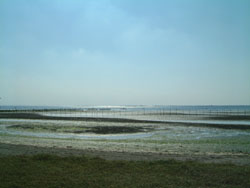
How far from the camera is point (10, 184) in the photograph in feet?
22.9

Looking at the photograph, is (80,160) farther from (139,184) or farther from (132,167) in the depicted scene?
(139,184)

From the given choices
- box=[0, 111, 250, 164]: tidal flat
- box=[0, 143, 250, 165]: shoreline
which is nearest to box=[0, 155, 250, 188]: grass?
box=[0, 143, 250, 165]: shoreline

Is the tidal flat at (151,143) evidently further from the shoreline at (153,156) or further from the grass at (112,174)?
the grass at (112,174)

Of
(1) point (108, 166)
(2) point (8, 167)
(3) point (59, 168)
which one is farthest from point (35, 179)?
(1) point (108, 166)

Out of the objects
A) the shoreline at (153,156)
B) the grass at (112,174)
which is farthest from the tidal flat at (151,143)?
the grass at (112,174)

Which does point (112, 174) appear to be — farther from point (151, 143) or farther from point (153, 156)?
point (151, 143)

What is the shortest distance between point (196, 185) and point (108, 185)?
2.91 m

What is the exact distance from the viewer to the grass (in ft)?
23.6

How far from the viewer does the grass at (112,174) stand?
7.20 meters

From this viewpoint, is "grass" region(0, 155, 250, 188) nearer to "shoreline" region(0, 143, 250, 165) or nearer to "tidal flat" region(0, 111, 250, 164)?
"shoreline" region(0, 143, 250, 165)

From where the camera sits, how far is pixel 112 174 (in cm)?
828

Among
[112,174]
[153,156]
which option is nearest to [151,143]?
[153,156]

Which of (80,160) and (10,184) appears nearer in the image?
(10,184)

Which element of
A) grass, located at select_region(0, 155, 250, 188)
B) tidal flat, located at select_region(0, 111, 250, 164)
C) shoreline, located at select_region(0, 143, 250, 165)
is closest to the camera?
grass, located at select_region(0, 155, 250, 188)
